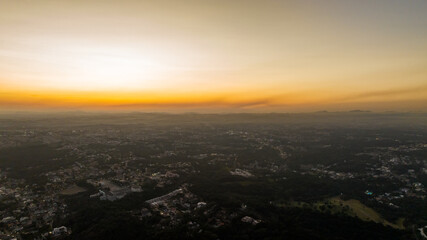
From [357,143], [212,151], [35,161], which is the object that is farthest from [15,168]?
[357,143]

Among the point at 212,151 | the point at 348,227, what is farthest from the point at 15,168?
the point at 348,227

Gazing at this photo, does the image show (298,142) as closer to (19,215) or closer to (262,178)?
(262,178)

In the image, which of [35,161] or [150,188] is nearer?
[150,188]

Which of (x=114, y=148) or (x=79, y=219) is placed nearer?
(x=79, y=219)

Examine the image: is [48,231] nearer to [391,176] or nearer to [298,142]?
[391,176]

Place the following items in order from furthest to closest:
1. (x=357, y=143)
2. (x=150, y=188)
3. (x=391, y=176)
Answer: (x=357, y=143) → (x=391, y=176) → (x=150, y=188)

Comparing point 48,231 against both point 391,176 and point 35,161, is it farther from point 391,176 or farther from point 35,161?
point 391,176

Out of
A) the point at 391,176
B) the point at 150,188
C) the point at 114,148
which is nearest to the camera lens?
the point at 150,188

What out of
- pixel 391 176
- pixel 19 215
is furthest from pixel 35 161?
Answer: pixel 391 176

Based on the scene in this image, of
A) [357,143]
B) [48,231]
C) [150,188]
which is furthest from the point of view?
[357,143]
